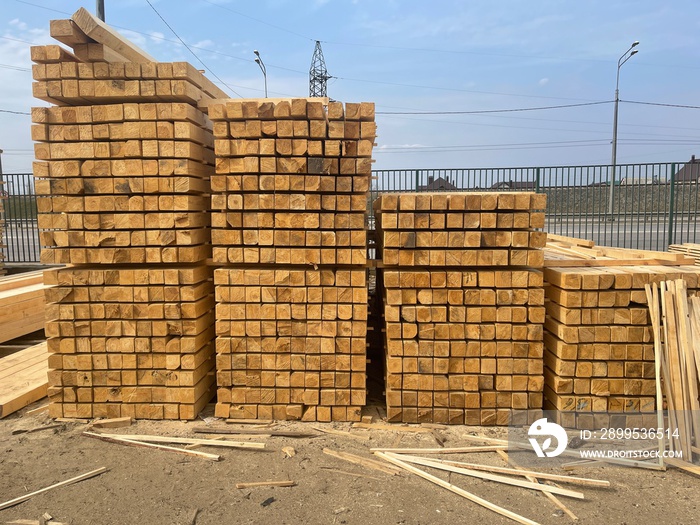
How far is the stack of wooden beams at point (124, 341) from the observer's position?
470 centimetres

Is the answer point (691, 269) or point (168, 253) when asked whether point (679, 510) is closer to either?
point (691, 269)

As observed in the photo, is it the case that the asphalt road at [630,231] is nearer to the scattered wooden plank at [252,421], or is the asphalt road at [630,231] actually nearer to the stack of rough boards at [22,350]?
the scattered wooden plank at [252,421]

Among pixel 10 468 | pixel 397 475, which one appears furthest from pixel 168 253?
pixel 397 475

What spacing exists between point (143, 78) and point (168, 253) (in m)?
1.78

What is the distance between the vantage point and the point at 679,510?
3.26 metres

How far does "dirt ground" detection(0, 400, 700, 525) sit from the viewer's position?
3240mm

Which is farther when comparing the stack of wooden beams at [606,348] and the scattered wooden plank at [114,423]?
the scattered wooden plank at [114,423]

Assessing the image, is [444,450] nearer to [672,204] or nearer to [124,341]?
[124,341]

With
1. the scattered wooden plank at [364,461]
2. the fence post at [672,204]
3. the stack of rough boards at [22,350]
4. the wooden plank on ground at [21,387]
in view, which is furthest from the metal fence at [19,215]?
the fence post at [672,204]

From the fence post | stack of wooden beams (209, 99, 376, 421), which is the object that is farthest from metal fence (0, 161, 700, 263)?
stack of wooden beams (209, 99, 376, 421)

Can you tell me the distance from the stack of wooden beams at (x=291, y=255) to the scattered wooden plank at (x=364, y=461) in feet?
2.13

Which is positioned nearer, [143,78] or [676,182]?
[143,78]

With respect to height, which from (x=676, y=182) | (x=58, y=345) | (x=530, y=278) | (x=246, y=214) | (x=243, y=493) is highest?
(x=676, y=182)

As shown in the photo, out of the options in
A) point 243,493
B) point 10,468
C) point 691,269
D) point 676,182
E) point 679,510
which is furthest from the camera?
point 676,182
